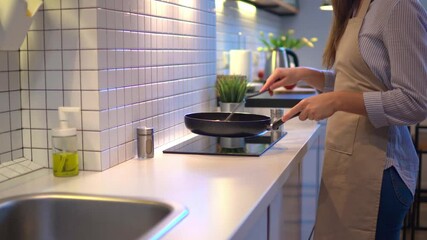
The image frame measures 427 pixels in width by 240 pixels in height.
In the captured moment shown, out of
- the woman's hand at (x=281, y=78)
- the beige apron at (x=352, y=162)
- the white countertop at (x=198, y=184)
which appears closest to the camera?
the white countertop at (x=198, y=184)

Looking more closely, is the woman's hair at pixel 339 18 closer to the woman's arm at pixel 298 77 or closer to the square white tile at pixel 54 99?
the woman's arm at pixel 298 77

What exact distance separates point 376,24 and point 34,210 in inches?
39.3

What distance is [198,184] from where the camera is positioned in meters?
1.26

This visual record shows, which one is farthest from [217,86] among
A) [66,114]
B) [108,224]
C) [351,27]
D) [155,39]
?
[108,224]

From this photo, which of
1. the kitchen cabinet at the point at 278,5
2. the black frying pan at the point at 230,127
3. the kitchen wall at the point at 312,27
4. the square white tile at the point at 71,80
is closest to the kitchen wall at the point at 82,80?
the square white tile at the point at 71,80

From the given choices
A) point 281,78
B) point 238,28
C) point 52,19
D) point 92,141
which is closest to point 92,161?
point 92,141

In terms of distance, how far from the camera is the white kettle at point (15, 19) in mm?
1188

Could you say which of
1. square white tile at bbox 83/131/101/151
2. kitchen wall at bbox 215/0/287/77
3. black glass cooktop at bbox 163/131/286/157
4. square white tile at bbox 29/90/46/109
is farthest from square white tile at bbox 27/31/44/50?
kitchen wall at bbox 215/0/287/77

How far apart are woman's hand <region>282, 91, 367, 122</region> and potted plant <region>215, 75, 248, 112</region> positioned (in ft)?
2.53

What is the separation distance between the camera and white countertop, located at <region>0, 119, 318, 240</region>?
98 centimetres

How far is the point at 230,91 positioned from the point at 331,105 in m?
0.84

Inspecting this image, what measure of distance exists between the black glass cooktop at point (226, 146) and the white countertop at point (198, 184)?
38 millimetres

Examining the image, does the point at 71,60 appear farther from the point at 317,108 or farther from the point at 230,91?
the point at 230,91

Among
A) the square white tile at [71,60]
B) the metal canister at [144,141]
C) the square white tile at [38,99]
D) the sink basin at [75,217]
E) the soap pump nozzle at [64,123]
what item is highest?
the square white tile at [71,60]
